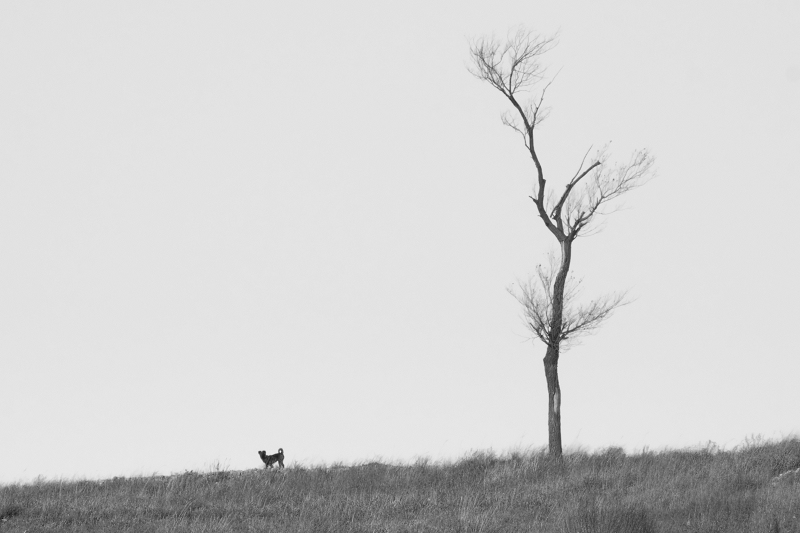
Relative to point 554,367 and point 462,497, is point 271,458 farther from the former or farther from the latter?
point 554,367

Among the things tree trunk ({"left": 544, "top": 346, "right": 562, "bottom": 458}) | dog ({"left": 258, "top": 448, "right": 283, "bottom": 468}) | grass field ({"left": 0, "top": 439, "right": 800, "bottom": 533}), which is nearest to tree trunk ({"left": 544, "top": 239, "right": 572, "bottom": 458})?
tree trunk ({"left": 544, "top": 346, "right": 562, "bottom": 458})

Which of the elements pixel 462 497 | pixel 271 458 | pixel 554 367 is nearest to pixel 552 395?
pixel 554 367

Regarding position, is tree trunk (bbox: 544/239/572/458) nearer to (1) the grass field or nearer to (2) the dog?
(1) the grass field

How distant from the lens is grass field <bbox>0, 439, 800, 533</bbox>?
13789 mm

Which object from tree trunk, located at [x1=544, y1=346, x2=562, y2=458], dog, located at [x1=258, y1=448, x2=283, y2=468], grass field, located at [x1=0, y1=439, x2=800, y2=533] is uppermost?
tree trunk, located at [x1=544, y1=346, x2=562, y2=458]

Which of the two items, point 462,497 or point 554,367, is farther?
point 554,367

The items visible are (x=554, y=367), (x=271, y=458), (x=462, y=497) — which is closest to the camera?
(x=462, y=497)

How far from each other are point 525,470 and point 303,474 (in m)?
4.64

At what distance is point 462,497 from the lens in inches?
642

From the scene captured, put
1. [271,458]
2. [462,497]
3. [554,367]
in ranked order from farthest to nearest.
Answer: [554,367]
[271,458]
[462,497]

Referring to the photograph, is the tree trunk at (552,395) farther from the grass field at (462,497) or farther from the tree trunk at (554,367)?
the grass field at (462,497)

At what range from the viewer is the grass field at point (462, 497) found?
13789mm

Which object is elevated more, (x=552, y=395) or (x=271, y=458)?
(x=552, y=395)

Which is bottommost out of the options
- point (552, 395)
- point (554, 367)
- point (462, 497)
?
point (462, 497)
